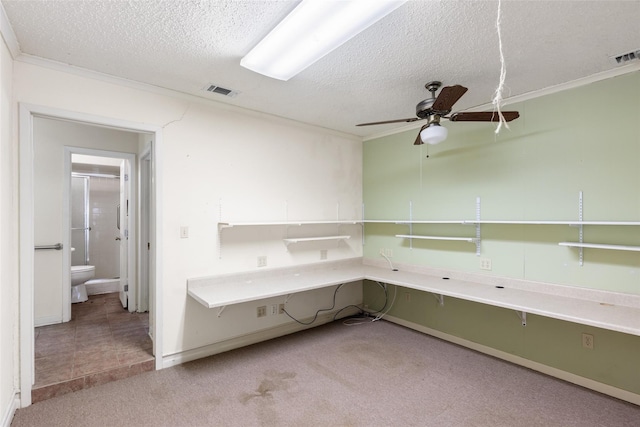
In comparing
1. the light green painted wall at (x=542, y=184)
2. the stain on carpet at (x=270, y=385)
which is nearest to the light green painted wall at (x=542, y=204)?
the light green painted wall at (x=542, y=184)

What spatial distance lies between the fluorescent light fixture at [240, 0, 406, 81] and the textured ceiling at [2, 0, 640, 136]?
7 centimetres

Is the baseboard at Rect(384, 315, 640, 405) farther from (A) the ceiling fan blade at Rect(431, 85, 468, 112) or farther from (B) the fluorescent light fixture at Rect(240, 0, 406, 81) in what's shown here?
(B) the fluorescent light fixture at Rect(240, 0, 406, 81)

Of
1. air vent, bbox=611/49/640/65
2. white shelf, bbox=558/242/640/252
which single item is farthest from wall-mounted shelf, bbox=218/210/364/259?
air vent, bbox=611/49/640/65

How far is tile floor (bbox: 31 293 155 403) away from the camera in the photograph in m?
2.28

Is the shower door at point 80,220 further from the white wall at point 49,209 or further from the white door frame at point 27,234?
the white door frame at point 27,234

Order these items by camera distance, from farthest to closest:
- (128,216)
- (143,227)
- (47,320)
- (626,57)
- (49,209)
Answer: (128,216) → (143,227) → (49,209) → (47,320) → (626,57)

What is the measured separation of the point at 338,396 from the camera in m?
2.26

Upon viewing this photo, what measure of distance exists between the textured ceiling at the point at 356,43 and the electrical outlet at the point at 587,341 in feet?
6.61

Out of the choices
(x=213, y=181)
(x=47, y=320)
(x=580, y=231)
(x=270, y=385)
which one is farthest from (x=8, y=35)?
(x=580, y=231)

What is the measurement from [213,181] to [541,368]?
3339 mm

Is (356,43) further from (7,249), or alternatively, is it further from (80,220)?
(80,220)

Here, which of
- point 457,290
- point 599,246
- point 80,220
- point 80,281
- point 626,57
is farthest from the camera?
point 80,220

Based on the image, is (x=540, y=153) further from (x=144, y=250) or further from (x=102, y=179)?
(x=102, y=179)

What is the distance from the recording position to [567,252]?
248 centimetres
